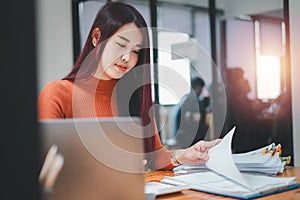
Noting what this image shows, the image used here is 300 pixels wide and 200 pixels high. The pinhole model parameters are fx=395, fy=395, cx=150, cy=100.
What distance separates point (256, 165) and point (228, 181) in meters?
0.21

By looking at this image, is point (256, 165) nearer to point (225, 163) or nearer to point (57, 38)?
point (225, 163)

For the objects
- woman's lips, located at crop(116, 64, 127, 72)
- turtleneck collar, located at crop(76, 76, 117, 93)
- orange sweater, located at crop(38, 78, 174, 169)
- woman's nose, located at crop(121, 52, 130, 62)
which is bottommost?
orange sweater, located at crop(38, 78, 174, 169)

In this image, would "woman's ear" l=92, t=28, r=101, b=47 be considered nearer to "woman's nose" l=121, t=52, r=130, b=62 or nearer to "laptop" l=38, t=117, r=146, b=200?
"woman's nose" l=121, t=52, r=130, b=62

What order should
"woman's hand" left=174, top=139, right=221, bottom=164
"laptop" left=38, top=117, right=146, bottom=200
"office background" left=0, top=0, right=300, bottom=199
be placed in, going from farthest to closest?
"woman's hand" left=174, top=139, right=221, bottom=164 → "laptop" left=38, top=117, right=146, bottom=200 → "office background" left=0, top=0, right=300, bottom=199

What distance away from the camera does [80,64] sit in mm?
1716

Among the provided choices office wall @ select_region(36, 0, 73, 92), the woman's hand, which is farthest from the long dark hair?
office wall @ select_region(36, 0, 73, 92)

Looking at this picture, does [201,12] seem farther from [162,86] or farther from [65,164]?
[65,164]

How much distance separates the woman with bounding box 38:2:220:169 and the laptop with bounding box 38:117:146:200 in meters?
0.79

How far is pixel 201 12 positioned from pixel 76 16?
214cm

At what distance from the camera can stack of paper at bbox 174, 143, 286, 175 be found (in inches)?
55.0

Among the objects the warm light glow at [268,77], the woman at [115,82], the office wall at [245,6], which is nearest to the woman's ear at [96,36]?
the woman at [115,82]

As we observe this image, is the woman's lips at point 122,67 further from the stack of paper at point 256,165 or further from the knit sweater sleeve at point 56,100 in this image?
the stack of paper at point 256,165

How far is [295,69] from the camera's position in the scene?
2775 millimetres

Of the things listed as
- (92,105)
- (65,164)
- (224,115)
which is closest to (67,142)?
(65,164)
